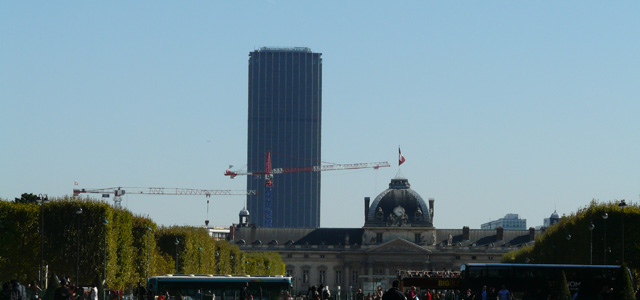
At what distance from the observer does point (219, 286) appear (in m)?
79.1

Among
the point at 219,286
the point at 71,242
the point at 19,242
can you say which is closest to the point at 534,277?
the point at 219,286

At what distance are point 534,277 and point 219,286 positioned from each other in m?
17.9

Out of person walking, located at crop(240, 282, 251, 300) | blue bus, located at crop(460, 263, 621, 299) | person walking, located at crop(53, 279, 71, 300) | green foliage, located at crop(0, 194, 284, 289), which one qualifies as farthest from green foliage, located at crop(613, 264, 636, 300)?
green foliage, located at crop(0, 194, 284, 289)

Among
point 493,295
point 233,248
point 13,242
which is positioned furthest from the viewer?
point 233,248

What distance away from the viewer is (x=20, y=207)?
88.0 metres

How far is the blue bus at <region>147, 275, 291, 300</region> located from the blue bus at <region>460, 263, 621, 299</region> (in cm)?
1073

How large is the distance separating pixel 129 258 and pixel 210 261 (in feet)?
126

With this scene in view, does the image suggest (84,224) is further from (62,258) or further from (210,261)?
(210,261)

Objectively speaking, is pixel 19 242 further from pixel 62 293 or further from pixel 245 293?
pixel 62 293

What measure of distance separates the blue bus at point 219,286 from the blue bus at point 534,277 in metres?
10.7

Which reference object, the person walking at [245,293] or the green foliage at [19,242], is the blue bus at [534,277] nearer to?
the person walking at [245,293]

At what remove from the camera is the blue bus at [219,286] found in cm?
7850

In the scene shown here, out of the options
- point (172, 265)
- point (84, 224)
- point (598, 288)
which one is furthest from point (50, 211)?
point (598, 288)

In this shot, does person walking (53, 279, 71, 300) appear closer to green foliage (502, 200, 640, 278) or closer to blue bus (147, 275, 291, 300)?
blue bus (147, 275, 291, 300)
